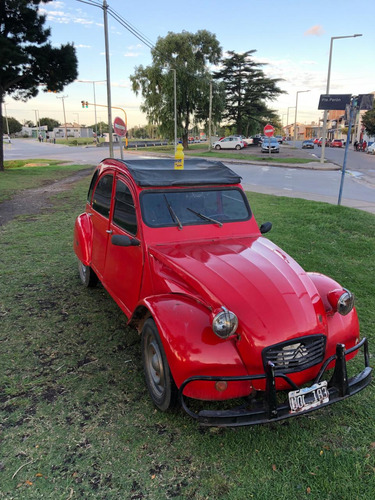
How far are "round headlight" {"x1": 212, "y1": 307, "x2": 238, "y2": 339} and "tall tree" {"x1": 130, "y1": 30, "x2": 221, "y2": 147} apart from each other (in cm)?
4213

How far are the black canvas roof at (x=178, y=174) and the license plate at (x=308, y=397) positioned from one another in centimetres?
217

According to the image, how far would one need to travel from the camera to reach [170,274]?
3057 millimetres

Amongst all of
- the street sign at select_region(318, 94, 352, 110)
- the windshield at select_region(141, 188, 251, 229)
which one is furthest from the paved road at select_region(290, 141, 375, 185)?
the windshield at select_region(141, 188, 251, 229)

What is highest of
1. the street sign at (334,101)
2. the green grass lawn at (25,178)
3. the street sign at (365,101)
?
the street sign at (334,101)

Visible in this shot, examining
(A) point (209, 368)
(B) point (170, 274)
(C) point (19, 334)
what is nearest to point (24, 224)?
(C) point (19, 334)

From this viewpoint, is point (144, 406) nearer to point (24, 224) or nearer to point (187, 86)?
point (24, 224)

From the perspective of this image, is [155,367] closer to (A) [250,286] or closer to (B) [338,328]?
(A) [250,286]

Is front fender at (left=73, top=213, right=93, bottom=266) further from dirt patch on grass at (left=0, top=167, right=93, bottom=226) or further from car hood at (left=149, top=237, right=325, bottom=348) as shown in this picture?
dirt patch on grass at (left=0, top=167, right=93, bottom=226)

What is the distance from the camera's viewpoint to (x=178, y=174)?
395 cm

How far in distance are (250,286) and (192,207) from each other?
1.28m

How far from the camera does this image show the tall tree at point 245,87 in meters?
56.6

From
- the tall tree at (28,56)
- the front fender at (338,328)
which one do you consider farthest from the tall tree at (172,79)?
the front fender at (338,328)

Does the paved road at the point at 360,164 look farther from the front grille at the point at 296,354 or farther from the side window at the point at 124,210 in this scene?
the front grille at the point at 296,354

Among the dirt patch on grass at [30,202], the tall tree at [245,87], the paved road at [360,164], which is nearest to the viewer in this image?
the dirt patch on grass at [30,202]
